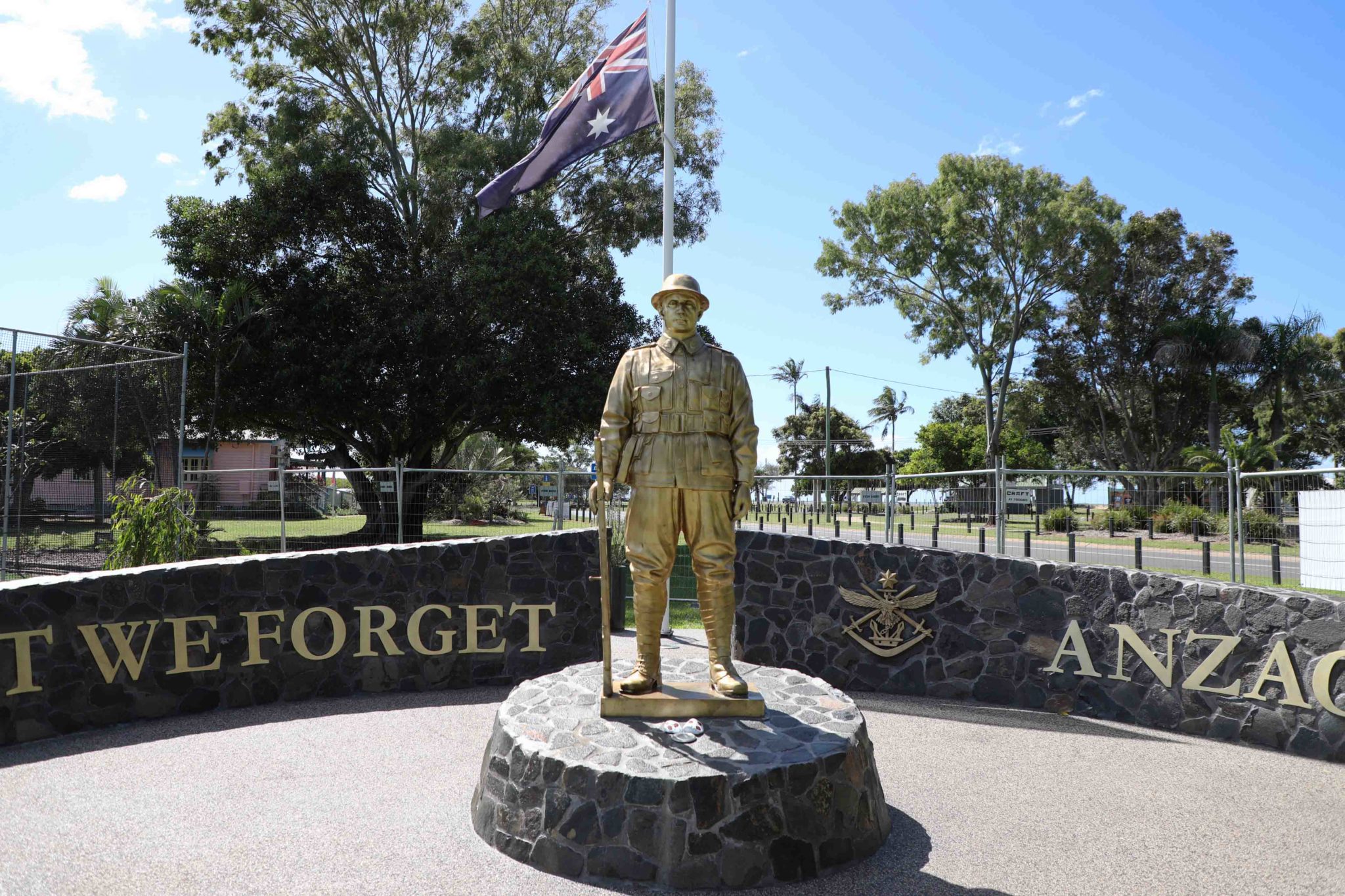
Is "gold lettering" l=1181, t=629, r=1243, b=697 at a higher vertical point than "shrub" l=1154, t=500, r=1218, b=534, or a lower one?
lower

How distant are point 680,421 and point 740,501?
525 millimetres

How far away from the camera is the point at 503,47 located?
20094 millimetres

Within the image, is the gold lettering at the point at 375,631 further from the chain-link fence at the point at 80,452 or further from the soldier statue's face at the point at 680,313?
the chain-link fence at the point at 80,452

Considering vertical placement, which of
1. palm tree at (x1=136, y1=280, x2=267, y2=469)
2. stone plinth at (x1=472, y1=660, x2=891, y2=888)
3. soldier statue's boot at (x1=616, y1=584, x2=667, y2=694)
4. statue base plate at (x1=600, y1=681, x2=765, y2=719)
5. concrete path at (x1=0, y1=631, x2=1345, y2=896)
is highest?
palm tree at (x1=136, y1=280, x2=267, y2=469)

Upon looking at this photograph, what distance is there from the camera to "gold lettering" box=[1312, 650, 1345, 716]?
521cm

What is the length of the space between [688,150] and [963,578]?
53.2 ft

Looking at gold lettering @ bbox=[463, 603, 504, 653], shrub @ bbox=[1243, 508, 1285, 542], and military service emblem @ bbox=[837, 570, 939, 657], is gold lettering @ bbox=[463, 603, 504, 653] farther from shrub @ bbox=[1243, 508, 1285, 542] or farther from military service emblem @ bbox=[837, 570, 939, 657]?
shrub @ bbox=[1243, 508, 1285, 542]

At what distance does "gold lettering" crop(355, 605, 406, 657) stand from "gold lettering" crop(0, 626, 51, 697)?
6.53 feet

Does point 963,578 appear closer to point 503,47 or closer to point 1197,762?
point 1197,762

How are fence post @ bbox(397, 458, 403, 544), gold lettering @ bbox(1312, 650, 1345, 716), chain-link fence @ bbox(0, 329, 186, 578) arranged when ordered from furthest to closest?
chain-link fence @ bbox(0, 329, 186, 578) < fence post @ bbox(397, 458, 403, 544) < gold lettering @ bbox(1312, 650, 1345, 716)

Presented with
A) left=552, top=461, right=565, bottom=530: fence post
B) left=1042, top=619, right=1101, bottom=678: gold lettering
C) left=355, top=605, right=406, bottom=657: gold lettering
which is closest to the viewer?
left=1042, top=619, right=1101, bottom=678: gold lettering

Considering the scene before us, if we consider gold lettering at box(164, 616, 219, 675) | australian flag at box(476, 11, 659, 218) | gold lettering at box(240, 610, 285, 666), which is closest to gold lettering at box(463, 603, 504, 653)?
gold lettering at box(240, 610, 285, 666)

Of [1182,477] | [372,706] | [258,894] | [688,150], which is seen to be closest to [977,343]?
[688,150]

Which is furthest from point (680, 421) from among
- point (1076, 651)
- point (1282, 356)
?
point (1282, 356)
